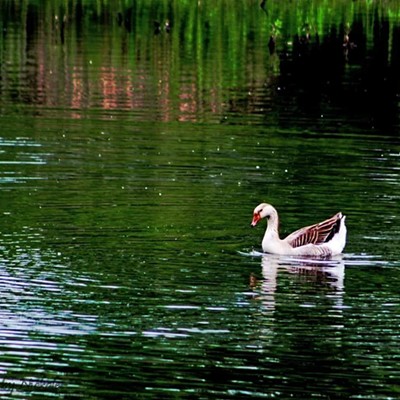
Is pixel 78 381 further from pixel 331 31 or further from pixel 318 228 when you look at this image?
pixel 331 31

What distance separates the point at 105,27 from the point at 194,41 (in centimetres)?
600

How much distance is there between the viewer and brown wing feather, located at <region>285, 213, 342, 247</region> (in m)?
20.1

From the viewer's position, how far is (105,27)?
60.7 metres

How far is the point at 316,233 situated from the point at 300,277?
4.34 feet

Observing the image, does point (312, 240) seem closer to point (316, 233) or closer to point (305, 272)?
point (316, 233)

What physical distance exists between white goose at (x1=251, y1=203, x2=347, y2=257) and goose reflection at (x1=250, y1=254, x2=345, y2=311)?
11 cm

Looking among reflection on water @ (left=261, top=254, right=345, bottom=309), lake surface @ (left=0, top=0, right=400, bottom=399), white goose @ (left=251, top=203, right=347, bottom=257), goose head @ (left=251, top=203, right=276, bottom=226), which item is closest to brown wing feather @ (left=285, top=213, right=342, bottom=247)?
white goose @ (left=251, top=203, right=347, bottom=257)

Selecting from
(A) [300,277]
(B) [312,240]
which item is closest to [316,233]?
(B) [312,240]

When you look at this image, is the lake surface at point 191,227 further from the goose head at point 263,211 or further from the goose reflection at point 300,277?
the goose head at point 263,211

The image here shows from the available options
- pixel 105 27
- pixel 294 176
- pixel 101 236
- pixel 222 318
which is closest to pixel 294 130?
pixel 294 176

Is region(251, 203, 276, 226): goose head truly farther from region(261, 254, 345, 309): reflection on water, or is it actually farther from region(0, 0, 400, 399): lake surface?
region(261, 254, 345, 309): reflection on water

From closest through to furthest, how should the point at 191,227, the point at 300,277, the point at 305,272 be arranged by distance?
the point at 300,277 → the point at 305,272 → the point at 191,227

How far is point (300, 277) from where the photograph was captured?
1909cm

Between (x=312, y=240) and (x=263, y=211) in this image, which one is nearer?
(x=312, y=240)
